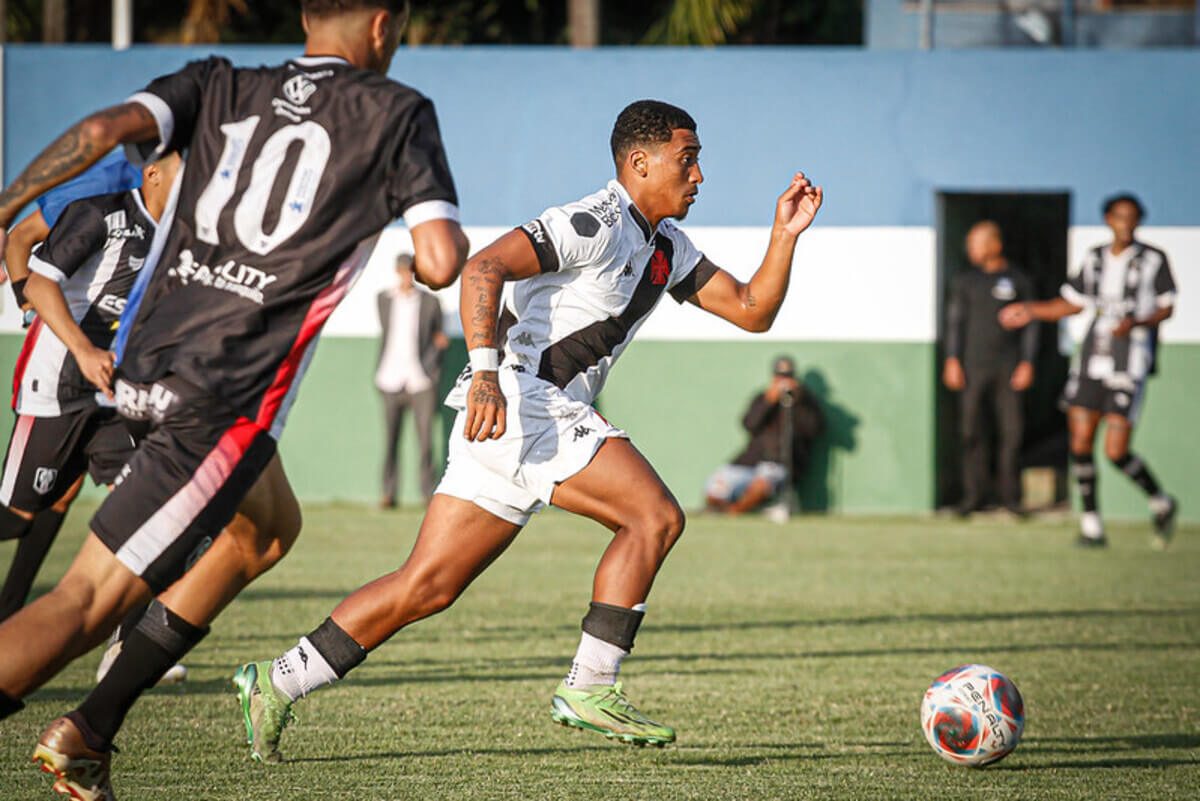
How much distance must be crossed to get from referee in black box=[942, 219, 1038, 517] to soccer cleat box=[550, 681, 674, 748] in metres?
11.9

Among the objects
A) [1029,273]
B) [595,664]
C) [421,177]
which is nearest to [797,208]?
[595,664]

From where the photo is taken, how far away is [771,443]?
674 inches

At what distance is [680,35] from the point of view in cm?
1989

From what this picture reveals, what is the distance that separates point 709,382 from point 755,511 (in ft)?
4.40

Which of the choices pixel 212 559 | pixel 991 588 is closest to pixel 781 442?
pixel 991 588

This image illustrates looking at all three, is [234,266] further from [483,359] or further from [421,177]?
[483,359]

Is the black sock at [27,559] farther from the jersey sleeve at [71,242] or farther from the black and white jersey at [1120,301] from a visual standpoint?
the black and white jersey at [1120,301]

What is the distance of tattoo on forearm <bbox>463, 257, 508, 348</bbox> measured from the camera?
5.53m

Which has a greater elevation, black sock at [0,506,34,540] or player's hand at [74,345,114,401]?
player's hand at [74,345,114,401]

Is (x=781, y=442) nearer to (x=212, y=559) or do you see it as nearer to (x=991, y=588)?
(x=991, y=588)


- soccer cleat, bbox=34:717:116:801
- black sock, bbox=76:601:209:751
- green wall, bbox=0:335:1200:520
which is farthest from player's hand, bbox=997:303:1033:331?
soccer cleat, bbox=34:717:116:801

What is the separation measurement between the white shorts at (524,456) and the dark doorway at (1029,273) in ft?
41.4

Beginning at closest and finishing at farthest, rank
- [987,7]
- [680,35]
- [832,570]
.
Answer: [832,570], [987,7], [680,35]

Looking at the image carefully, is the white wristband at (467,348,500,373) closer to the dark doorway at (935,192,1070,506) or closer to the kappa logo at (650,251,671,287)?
the kappa logo at (650,251,671,287)
